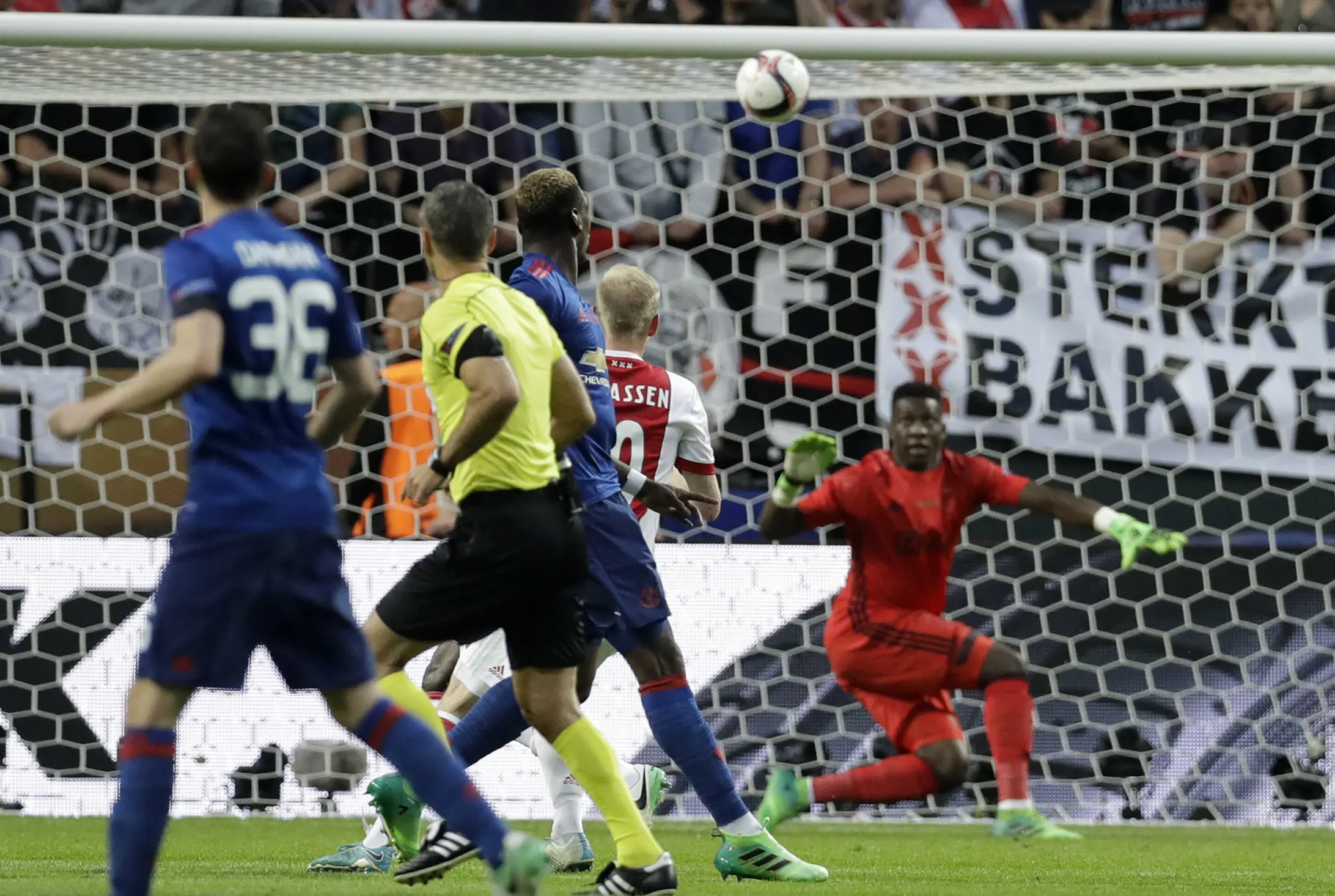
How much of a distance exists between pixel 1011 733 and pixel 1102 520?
778mm

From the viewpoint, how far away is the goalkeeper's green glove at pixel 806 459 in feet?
17.6

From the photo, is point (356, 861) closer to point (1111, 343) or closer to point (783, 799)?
point (783, 799)

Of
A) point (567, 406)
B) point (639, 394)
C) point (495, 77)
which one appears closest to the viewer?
point (567, 406)

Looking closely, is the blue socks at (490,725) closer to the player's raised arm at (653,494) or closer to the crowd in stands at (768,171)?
the player's raised arm at (653,494)

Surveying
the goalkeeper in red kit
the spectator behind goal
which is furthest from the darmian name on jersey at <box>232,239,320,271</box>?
the spectator behind goal

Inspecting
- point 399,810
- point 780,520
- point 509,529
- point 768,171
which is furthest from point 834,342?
point 509,529

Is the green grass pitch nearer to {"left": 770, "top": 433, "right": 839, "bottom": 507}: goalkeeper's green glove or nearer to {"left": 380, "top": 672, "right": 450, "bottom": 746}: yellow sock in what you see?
{"left": 380, "top": 672, "right": 450, "bottom": 746}: yellow sock

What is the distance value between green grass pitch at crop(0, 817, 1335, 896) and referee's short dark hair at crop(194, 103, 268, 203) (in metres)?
1.59

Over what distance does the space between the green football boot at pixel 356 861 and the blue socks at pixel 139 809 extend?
1.73m

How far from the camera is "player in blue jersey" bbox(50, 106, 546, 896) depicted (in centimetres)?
302

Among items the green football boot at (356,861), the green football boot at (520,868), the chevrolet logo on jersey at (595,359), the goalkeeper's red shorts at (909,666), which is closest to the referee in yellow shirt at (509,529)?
the chevrolet logo on jersey at (595,359)

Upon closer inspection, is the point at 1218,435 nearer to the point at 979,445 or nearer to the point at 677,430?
the point at 979,445

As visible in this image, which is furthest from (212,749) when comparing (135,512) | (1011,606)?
(1011,606)

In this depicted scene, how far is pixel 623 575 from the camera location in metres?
4.45
